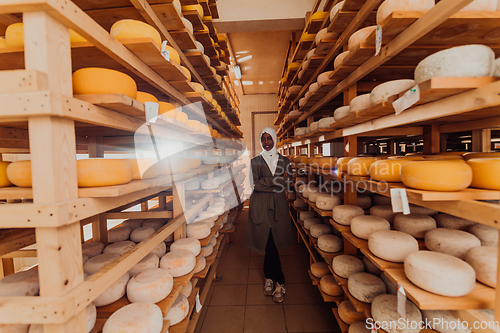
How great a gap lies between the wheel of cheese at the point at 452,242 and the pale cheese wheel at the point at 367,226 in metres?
0.32

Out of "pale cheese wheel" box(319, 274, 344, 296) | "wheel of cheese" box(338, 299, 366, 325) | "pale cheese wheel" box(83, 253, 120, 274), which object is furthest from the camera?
"pale cheese wheel" box(319, 274, 344, 296)

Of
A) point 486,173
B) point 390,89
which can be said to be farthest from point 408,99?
point 486,173

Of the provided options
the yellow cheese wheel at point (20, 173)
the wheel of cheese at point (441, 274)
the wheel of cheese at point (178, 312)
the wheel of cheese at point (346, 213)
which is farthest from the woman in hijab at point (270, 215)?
the yellow cheese wheel at point (20, 173)

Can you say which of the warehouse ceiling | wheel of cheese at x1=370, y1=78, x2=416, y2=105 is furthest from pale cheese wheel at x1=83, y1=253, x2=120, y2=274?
the warehouse ceiling

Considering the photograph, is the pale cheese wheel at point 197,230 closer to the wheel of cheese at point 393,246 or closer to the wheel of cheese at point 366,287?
the wheel of cheese at point 366,287

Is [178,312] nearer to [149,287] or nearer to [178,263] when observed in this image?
[178,263]

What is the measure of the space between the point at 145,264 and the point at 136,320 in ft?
1.81

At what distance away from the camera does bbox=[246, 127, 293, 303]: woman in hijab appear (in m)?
2.64

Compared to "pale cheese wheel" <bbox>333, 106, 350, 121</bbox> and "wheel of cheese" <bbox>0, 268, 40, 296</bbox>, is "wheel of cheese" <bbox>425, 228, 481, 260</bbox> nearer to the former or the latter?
"pale cheese wheel" <bbox>333, 106, 350, 121</bbox>

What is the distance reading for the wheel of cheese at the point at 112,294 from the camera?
1.29 metres

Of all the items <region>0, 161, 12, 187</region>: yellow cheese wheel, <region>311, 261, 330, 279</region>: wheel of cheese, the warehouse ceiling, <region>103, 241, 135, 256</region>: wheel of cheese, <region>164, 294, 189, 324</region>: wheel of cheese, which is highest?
the warehouse ceiling

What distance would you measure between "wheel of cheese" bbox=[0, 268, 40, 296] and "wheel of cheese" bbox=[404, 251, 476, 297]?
6.07 ft

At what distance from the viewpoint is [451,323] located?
1.11m

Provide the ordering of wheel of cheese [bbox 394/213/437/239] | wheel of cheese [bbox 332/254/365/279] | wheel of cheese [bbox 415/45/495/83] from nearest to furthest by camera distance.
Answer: wheel of cheese [bbox 415/45/495/83] < wheel of cheese [bbox 394/213/437/239] < wheel of cheese [bbox 332/254/365/279]
